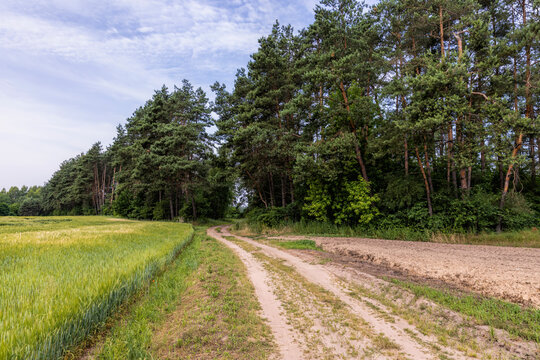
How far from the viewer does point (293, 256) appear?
10336 millimetres

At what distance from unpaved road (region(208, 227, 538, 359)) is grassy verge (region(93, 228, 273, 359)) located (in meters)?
0.35

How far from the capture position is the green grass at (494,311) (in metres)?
3.64

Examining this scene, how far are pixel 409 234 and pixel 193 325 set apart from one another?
1557 cm

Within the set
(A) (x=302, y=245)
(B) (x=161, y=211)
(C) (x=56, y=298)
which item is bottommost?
(A) (x=302, y=245)

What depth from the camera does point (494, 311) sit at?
4.24m

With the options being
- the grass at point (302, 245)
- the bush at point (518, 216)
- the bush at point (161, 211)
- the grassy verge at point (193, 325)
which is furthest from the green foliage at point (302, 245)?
the bush at point (161, 211)

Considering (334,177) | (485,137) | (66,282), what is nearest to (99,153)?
(334,177)

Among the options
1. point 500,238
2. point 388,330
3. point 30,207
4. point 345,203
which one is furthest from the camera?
point 30,207

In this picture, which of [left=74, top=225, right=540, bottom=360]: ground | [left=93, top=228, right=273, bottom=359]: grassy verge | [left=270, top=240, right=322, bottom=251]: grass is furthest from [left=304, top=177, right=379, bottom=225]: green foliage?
[left=93, top=228, right=273, bottom=359]: grassy verge

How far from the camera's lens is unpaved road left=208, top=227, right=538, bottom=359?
123 inches

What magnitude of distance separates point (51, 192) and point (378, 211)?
320 feet

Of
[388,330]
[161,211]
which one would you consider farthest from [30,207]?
[388,330]

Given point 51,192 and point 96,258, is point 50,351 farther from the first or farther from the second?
point 51,192

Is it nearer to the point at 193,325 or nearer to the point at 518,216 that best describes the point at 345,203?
the point at 518,216
